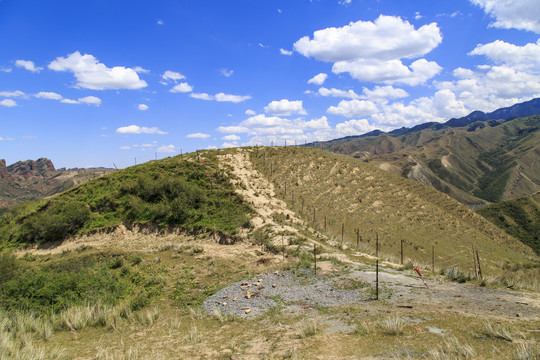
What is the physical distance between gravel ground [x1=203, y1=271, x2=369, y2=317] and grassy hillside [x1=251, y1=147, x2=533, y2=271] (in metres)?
15.3

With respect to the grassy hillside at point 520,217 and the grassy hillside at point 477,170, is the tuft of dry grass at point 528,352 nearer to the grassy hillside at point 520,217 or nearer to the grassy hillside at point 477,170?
the grassy hillside at point 520,217

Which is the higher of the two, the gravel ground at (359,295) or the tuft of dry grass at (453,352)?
the tuft of dry grass at (453,352)

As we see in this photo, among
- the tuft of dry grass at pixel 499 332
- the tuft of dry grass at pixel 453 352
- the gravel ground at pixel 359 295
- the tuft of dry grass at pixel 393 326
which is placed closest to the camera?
the tuft of dry grass at pixel 453 352

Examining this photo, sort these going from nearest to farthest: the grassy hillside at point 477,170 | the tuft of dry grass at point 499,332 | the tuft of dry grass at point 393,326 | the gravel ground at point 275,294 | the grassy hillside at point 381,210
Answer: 1. the tuft of dry grass at point 499,332
2. the tuft of dry grass at point 393,326
3. the gravel ground at point 275,294
4. the grassy hillside at point 381,210
5. the grassy hillside at point 477,170

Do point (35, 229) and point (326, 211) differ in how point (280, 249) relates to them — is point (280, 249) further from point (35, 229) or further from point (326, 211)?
point (35, 229)

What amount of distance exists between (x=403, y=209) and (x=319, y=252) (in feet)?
86.7

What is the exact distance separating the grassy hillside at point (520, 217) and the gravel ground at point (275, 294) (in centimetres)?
6735

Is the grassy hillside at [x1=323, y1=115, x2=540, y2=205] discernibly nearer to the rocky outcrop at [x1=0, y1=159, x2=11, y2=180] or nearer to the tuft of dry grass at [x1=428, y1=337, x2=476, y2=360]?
the tuft of dry grass at [x1=428, y1=337, x2=476, y2=360]

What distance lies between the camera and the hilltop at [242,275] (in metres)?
8.34

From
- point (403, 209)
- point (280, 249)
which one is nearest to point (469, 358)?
point (280, 249)

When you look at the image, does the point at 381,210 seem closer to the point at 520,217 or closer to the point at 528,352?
the point at 528,352

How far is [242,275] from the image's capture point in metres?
15.8

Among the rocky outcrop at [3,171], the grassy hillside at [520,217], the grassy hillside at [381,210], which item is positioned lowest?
the grassy hillside at [520,217]

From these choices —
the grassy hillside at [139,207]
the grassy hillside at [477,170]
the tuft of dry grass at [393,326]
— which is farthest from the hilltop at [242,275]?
the grassy hillside at [477,170]
